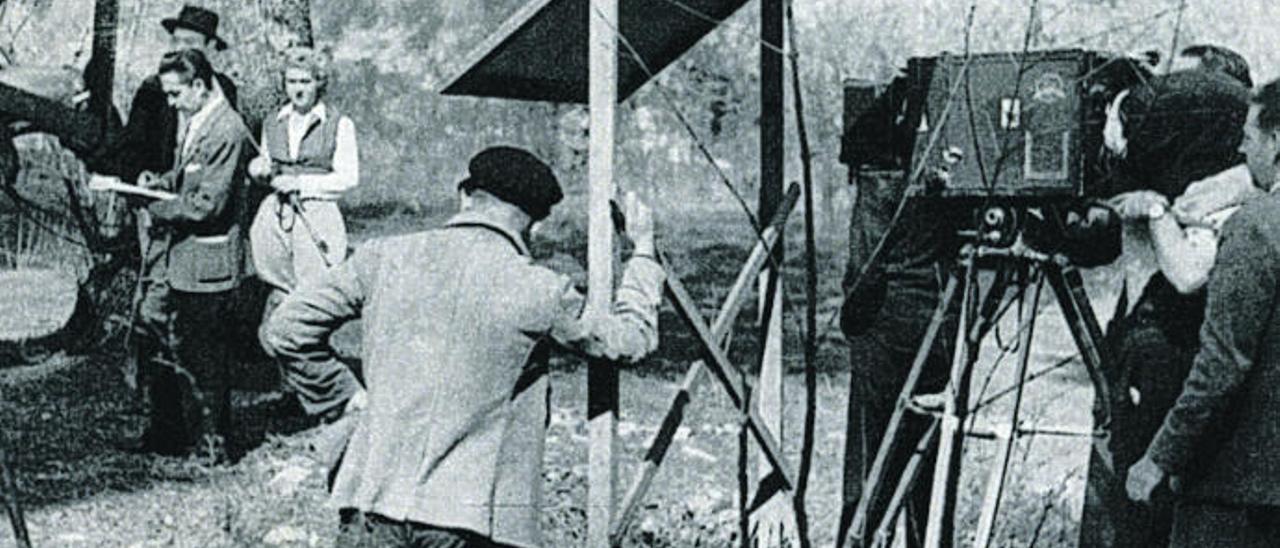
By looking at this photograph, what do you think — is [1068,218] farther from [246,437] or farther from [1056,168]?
[246,437]

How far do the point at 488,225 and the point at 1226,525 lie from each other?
1.87m

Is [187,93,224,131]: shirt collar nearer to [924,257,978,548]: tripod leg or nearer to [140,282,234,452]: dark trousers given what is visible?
[140,282,234,452]: dark trousers

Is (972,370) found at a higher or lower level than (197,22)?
lower

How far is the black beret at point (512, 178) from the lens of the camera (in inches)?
167

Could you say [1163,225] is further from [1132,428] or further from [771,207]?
[771,207]

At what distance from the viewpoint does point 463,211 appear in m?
4.32

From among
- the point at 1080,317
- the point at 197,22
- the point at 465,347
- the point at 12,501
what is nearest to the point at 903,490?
the point at 1080,317

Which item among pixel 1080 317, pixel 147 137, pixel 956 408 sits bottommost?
pixel 956 408

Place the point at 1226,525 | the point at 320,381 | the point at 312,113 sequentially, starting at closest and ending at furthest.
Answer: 1. the point at 1226,525
2. the point at 320,381
3. the point at 312,113

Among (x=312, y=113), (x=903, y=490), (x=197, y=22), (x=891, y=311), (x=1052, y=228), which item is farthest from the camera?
(x=197, y=22)

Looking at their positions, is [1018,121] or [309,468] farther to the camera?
[309,468]

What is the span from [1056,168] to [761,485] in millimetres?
1414

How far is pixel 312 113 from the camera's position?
7.91m

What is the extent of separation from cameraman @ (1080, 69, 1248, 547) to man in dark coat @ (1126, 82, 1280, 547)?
0.44 m
